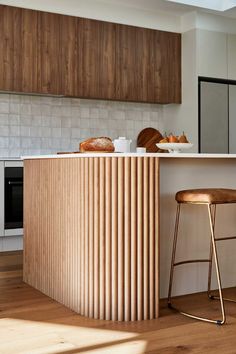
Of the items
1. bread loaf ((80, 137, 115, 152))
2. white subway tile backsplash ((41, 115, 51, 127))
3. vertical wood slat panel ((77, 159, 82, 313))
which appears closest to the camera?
vertical wood slat panel ((77, 159, 82, 313))

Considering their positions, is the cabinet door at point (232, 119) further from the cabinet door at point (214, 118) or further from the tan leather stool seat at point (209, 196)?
the tan leather stool seat at point (209, 196)

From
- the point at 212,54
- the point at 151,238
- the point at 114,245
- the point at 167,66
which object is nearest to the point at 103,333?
the point at 114,245

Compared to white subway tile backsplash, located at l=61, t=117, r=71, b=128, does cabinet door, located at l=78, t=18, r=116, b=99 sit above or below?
above

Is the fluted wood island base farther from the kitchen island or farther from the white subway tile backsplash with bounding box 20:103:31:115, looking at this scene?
the white subway tile backsplash with bounding box 20:103:31:115

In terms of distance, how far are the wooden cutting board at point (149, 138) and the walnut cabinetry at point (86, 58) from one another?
16.6 inches

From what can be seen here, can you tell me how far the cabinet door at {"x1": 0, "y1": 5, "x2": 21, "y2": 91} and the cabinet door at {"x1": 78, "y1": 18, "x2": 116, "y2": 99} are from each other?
0.67 metres

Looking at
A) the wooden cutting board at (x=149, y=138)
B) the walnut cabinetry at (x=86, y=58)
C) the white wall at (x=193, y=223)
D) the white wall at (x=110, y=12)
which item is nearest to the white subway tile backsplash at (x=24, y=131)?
the walnut cabinetry at (x=86, y=58)

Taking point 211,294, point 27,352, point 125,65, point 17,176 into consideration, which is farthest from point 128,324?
point 125,65

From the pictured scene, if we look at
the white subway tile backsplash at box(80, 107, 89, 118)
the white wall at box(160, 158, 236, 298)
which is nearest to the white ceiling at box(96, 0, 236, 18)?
the white subway tile backsplash at box(80, 107, 89, 118)

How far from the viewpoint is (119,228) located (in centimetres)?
282

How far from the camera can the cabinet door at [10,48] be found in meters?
5.06

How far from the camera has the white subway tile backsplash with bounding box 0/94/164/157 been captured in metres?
5.52

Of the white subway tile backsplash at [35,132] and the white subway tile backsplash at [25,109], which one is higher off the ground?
the white subway tile backsplash at [25,109]

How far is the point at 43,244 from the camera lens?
3.54 metres
